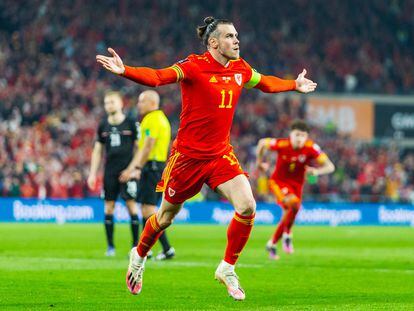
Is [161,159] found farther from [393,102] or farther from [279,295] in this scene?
[393,102]

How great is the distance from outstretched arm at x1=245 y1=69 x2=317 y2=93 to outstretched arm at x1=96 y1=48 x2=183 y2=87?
1.02 m

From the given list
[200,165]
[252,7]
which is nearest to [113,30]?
[252,7]

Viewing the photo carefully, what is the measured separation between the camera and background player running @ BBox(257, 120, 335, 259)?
16.4 m

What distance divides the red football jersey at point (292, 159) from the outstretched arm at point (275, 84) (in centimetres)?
652

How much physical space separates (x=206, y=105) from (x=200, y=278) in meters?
3.10

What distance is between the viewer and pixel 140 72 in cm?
852

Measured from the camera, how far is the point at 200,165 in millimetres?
9414

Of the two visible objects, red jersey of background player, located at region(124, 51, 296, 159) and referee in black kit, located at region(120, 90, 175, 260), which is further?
referee in black kit, located at region(120, 90, 175, 260)

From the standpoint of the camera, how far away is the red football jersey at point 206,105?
928 cm

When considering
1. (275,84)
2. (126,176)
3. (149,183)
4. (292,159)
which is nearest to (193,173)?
(275,84)

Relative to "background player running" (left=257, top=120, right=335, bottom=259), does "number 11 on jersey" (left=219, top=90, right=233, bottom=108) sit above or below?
above

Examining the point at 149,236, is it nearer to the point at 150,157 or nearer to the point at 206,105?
the point at 206,105

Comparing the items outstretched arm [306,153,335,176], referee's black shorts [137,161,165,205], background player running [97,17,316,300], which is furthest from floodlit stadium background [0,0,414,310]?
outstretched arm [306,153,335,176]

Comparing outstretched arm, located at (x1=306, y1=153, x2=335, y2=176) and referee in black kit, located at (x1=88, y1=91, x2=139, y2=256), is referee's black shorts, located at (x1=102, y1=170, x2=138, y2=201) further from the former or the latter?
outstretched arm, located at (x1=306, y1=153, x2=335, y2=176)
